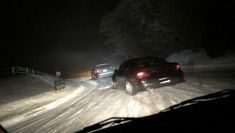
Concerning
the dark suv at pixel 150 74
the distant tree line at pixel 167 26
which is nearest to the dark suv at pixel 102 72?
the distant tree line at pixel 167 26

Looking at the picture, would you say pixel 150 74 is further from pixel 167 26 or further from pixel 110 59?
pixel 110 59

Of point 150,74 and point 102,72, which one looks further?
point 102,72

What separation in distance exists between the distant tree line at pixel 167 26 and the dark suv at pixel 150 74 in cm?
1279

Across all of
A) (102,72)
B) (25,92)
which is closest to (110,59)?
(102,72)

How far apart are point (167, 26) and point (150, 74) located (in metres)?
20.7

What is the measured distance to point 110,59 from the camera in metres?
67.9

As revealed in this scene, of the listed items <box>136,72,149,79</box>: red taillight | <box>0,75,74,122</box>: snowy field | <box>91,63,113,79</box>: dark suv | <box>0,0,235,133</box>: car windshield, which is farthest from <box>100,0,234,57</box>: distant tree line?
<box>136,72,149,79</box>: red taillight

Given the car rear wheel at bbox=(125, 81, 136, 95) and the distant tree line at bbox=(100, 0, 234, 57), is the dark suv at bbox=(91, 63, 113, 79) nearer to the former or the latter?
the distant tree line at bbox=(100, 0, 234, 57)

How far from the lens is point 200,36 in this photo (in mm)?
25875

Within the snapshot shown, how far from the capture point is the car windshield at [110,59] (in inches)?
428

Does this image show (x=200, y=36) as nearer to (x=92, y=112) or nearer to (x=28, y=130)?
(x=92, y=112)

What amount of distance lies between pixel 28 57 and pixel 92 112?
233ft

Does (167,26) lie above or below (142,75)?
above

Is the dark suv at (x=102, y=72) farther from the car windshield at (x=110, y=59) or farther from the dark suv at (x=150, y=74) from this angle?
the dark suv at (x=150, y=74)
